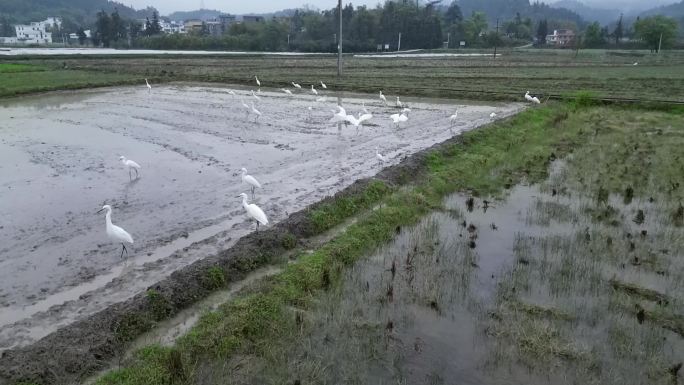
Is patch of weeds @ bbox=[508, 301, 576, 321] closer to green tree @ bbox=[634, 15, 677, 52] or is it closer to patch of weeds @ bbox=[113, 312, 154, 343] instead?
patch of weeds @ bbox=[113, 312, 154, 343]

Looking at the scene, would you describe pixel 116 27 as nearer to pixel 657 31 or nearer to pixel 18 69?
pixel 18 69

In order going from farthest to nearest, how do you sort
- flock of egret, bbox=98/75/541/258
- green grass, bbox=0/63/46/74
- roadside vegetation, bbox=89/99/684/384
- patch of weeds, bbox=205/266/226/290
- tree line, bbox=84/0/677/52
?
tree line, bbox=84/0/677/52
green grass, bbox=0/63/46/74
flock of egret, bbox=98/75/541/258
patch of weeds, bbox=205/266/226/290
roadside vegetation, bbox=89/99/684/384

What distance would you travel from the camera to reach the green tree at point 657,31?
61.8 meters

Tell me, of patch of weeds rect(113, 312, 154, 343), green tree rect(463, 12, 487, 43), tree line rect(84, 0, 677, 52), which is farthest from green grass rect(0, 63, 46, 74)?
green tree rect(463, 12, 487, 43)

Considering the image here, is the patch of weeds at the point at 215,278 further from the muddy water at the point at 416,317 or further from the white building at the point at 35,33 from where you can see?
the white building at the point at 35,33

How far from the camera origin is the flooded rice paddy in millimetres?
5188

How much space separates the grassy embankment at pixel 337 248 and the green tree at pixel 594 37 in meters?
68.7

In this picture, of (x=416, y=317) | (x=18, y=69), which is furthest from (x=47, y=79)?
(x=416, y=317)

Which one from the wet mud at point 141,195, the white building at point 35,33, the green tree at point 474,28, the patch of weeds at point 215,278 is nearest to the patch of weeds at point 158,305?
the wet mud at point 141,195

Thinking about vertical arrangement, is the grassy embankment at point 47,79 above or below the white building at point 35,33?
below

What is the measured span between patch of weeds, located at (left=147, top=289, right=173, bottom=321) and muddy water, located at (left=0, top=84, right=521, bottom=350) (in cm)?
55

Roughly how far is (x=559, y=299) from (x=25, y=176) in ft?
37.3

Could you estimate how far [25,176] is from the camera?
11.4 metres

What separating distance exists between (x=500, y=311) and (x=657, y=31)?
70.2 m
